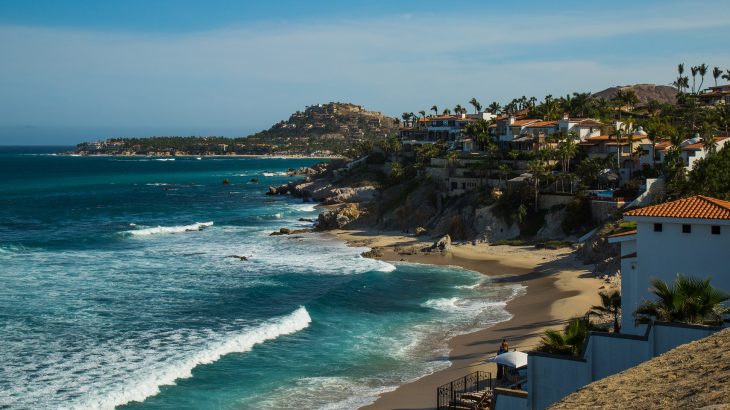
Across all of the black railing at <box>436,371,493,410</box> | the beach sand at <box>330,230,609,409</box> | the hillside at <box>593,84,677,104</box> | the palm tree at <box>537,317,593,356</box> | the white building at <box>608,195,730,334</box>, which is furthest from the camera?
the hillside at <box>593,84,677,104</box>

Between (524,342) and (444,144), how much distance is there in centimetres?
6292

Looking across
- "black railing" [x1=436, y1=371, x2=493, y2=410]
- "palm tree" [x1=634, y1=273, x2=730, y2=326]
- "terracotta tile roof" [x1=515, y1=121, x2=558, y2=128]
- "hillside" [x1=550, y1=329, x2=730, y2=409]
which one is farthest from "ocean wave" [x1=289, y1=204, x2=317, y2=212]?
"hillside" [x1=550, y1=329, x2=730, y2=409]

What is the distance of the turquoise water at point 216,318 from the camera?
2898 centimetres

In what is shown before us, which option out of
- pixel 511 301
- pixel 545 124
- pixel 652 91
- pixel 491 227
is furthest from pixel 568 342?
pixel 652 91

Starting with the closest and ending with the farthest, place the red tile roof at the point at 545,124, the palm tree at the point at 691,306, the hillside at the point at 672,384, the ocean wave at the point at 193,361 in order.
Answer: the hillside at the point at 672,384, the palm tree at the point at 691,306, the ocean wave at the point at 193,361, the red tile roof at the point at 545,124

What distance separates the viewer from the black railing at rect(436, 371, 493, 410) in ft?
81.1

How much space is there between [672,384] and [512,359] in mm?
13227

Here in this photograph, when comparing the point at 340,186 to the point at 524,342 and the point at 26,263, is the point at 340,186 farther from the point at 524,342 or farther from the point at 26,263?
the point at 524,342

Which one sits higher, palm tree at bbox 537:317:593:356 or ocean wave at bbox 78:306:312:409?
palm tree at bbox 537:317:593:356

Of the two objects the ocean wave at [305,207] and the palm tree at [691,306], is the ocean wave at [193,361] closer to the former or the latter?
the palm tree at [691,306]

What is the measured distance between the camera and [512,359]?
1041 inches

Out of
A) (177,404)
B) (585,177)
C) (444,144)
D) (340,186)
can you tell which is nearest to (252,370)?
(177,404)

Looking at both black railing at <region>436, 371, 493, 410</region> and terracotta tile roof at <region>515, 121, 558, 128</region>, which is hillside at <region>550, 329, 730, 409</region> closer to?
black railing at <region>436, 371, 493, 410</region>

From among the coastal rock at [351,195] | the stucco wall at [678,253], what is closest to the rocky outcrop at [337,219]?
the coastal rock at [351,195]
